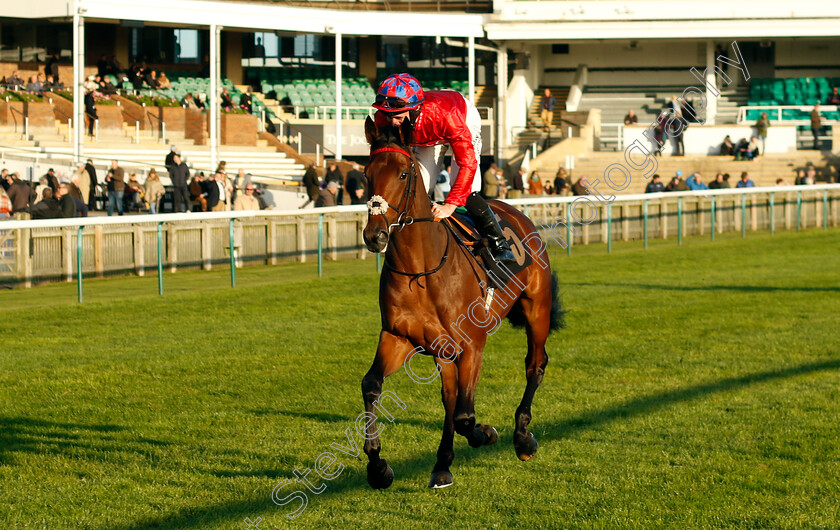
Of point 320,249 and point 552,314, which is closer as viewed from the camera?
point 552,314

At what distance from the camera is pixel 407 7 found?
107 ft

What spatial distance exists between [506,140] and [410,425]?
2596 centimetres

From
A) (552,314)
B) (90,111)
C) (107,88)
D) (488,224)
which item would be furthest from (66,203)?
(107,88)

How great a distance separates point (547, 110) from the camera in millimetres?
31859

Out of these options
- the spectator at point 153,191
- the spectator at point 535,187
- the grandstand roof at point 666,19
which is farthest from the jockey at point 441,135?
the grandstand roof at point 666,19

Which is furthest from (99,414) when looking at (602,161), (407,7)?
(407,7)

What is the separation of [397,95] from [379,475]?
1.67m

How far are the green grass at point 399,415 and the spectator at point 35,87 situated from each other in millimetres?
13235

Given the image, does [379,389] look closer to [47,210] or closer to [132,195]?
[47,210]

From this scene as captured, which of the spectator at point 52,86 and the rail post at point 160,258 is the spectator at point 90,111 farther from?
the rail post at point 160,258

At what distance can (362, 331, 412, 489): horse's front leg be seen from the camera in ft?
15.9

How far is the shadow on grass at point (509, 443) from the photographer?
15.5 feet

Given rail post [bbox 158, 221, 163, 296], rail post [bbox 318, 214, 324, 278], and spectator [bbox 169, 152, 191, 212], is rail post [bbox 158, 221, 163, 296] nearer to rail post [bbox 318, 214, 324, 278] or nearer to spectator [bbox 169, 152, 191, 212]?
rail post [bbox 318, 214, 324, 278]

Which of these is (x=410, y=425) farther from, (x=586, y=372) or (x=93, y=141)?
(x=93, y=141)
